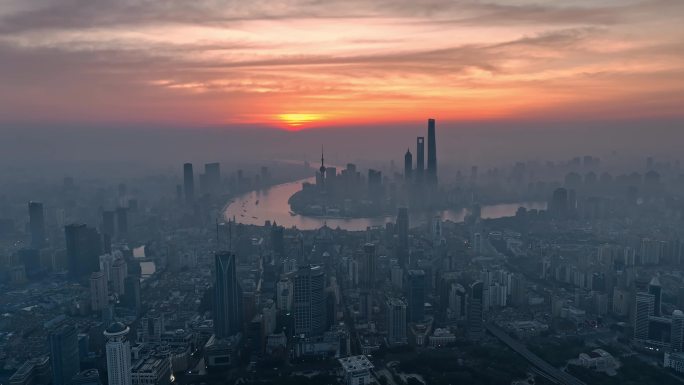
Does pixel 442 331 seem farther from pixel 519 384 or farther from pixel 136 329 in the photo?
pixel 136 329

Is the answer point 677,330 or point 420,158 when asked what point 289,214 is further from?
point 677,330

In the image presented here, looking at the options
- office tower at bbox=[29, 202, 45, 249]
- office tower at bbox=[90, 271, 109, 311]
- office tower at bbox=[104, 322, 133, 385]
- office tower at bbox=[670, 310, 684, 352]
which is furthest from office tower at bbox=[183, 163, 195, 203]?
office tower at bbox=[670, 310, 684, 352]

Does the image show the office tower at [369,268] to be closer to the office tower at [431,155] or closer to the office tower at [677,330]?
the office tower at [677,330]

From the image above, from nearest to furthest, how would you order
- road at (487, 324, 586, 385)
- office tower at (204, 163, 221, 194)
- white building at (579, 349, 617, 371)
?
road at (487, 324, 586, 385), white building at (579, 349, 617, 371), office tower at (204, 163, 221, 194)

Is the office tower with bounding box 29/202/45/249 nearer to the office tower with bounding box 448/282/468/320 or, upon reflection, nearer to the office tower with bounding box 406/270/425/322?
the office tower with bounding box 406/270/425/322

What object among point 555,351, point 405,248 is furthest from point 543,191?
point 555,351

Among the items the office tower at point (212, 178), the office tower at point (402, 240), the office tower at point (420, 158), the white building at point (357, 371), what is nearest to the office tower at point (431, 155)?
the office tower at point (420, 158)

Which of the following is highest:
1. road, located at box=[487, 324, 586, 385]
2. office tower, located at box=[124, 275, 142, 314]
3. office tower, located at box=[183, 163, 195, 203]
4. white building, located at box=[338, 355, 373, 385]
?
office tower, located at box=[183, 163, 195, 203]
